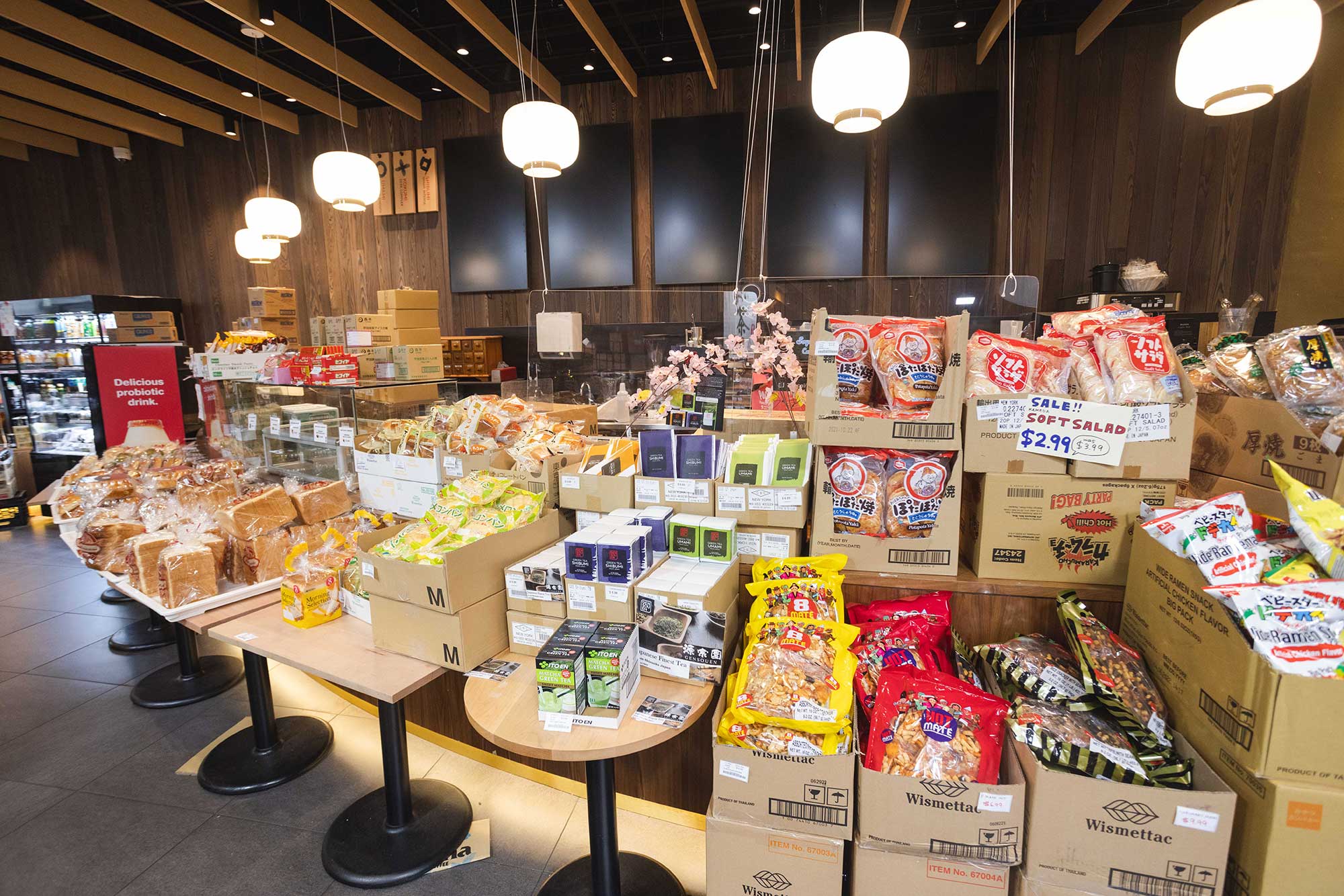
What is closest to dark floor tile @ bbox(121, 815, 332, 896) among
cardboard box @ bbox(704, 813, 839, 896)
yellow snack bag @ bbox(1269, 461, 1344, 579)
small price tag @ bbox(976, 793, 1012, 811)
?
cardboard box @ bbox(704, 813, 839, 896)

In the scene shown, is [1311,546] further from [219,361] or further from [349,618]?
[219,361]

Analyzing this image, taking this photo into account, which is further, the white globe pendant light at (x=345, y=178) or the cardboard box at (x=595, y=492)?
the white globe pendant light at (x=345, y=178)

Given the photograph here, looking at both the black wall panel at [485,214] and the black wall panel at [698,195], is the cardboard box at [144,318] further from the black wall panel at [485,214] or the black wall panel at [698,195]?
the black wall panel at [698,195]

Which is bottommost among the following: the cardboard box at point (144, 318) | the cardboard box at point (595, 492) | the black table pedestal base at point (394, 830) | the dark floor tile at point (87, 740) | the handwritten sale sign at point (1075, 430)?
the dark floor tile at point (87, 740)

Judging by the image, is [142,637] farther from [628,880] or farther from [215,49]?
[215,49]

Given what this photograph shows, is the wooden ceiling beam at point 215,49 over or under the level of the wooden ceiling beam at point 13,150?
under

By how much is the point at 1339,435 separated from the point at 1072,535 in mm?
580

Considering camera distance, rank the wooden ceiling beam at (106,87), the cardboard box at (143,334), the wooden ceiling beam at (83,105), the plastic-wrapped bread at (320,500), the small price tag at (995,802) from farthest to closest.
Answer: the cardboard box at (143,334)
the wooden ceiling beam at (83,105)
the wooden ceiling beam at (106,87)
the plastic-wrapped bread at (320,500)
the small price tag at (995,802)

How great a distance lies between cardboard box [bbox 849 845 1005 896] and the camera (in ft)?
4.03

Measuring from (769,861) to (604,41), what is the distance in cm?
482

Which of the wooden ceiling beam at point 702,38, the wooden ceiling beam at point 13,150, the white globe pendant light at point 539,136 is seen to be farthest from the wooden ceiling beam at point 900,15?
the wooden ceiling beam at point 13,150

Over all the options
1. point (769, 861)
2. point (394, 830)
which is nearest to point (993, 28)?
point (769, 861)

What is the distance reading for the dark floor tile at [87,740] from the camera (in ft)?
7.84

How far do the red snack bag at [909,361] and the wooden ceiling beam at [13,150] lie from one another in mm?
9425
